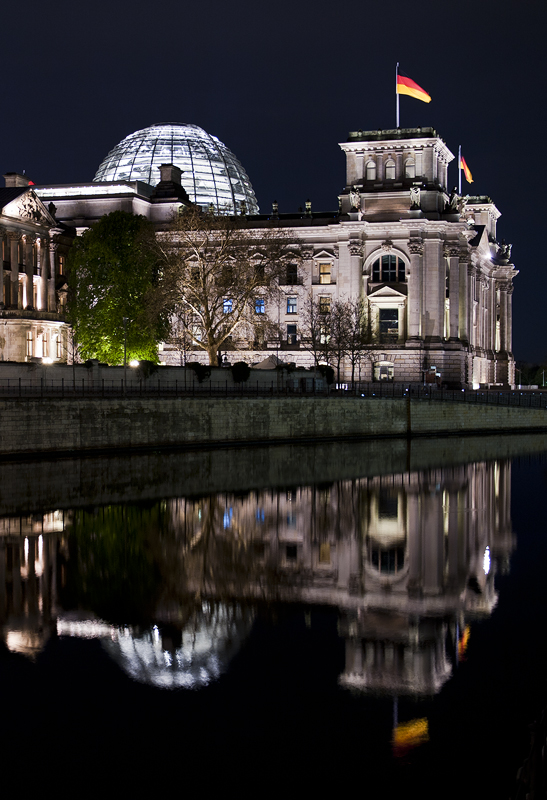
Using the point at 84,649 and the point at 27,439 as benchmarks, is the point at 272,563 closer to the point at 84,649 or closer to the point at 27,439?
the point at 84,649

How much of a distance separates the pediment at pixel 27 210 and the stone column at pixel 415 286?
38197mm

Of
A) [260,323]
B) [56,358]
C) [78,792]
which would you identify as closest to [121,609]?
[78,792]

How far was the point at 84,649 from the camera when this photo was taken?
1783 cm

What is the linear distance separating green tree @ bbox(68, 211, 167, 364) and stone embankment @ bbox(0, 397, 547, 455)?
15738mm

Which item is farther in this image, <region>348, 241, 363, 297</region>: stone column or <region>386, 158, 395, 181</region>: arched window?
<region>386, 158, 395, 181</region>: arched window

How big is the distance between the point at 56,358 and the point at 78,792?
76.3 metres

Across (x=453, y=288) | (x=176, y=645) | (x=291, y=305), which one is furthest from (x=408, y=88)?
(x=176, y=645)

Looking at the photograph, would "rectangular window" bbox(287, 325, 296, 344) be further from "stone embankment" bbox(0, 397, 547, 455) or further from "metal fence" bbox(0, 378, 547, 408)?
"stone embankment" bbox(0, 397, 547, 455)

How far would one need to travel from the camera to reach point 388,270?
103 metres

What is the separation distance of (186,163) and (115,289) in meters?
69.3

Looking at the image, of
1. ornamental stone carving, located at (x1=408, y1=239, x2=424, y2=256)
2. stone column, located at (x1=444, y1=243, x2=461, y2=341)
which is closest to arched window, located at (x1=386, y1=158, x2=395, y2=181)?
ornamental stone carving, located at (x1=408, y1=239, x2=424, y2=256)

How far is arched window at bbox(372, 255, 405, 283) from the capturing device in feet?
338

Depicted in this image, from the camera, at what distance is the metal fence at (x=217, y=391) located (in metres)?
52.5

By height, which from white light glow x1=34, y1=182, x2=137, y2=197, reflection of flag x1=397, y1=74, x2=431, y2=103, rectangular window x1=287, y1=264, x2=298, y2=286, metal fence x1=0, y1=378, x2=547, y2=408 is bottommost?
metal fence x1=0, y1=378, x2=547, y2=408
